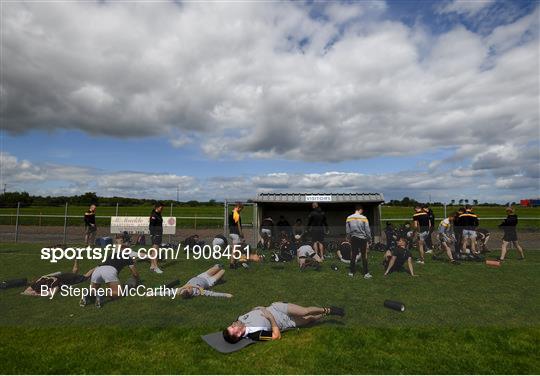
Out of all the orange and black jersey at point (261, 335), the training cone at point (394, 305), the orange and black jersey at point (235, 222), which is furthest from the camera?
the orange and black jersey at point (235, 222)

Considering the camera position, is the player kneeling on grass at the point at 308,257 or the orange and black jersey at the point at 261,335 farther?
the player kneeling on grass at the point at 308,257

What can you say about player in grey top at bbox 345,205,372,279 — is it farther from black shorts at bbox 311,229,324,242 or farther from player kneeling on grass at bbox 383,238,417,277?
black shorts at bbox 311,229,324,242

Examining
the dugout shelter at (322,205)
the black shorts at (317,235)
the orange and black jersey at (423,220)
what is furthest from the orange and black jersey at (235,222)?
the orange and black jersey at (423,220)

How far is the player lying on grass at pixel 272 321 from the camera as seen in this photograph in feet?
17.1

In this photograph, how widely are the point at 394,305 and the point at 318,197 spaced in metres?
9.26

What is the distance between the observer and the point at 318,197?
15.6m

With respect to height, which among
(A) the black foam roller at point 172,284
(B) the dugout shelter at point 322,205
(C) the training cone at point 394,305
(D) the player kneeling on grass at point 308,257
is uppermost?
(B) the dugout shelter at point 322,205

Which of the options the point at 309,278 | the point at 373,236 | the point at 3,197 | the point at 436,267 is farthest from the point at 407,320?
the point at 3,197

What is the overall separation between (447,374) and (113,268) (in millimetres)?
6832

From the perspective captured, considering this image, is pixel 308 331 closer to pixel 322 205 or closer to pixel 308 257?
pixel 308 257

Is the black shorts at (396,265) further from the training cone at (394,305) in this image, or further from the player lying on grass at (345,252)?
the training cone at (394,305)

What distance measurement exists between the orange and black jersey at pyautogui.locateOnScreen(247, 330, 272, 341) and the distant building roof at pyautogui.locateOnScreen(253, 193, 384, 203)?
956cm

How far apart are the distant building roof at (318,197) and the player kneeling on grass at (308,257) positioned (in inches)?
185

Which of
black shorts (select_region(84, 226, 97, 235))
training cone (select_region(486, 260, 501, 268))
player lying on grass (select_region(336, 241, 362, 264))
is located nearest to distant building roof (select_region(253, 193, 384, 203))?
player lying on grass (select_region(336, 241, 362, 264))
